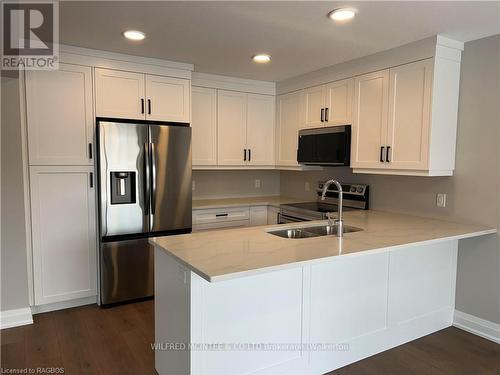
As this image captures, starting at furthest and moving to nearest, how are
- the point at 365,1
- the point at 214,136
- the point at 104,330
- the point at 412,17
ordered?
the point at 214,136
the point at 104,330
the point at 412,17
the point at 365,1

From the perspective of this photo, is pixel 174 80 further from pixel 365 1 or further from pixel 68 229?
pixel 365 1

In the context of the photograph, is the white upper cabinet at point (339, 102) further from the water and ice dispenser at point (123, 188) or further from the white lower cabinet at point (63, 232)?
the white lower cabinet at point (63, 232)

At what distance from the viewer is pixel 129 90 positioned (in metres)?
3.30

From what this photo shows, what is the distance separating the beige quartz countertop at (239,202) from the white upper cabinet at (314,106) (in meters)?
1.01

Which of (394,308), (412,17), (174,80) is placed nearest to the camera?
(412,17)

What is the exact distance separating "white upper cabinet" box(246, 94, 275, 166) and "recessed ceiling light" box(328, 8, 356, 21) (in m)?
A: 2.04

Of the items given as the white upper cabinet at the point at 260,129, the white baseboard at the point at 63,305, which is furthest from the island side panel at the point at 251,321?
the white upper cabinet at the point at 260,129

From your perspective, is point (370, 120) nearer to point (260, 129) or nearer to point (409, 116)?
point (409, 116)

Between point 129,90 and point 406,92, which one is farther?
point 129,90

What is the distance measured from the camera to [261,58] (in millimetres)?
3281

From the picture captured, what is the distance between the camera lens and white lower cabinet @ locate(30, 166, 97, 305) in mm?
3018

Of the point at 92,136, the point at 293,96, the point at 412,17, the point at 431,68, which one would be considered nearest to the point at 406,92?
the point at 431,68

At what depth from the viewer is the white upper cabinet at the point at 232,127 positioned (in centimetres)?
412

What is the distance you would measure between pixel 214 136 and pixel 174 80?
2.66ft
